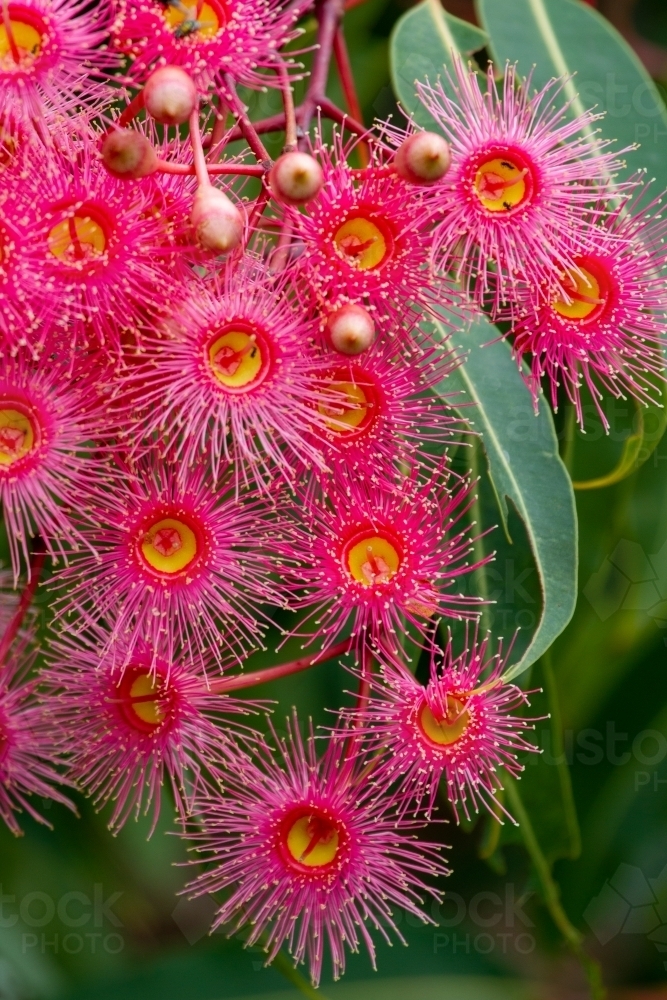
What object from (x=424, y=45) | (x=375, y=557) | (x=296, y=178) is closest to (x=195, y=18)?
(x=296, y=178)

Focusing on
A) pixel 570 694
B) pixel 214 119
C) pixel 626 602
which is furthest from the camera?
pixel 570 694

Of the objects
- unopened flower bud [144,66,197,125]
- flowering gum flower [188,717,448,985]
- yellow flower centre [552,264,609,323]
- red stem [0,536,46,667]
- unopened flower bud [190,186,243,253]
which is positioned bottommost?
flowering gum flower [188,717,448,985]

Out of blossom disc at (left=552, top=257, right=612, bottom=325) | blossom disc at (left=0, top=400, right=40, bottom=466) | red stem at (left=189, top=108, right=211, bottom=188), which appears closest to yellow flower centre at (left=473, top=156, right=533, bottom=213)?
blossom disc at (left=552, top=257, right=612, bottom=325)

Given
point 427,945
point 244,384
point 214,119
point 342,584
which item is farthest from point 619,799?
point 214,119

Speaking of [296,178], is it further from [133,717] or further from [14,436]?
[133,717]

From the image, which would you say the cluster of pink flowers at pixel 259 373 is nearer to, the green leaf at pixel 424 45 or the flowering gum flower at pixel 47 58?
the flowering gum flower at pixel 47 58

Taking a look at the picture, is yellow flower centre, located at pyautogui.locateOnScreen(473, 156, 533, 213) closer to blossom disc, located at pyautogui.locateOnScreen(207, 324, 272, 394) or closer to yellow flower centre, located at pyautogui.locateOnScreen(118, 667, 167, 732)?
blossom disc, located at pyautogui.locateOnScreen(207, 324, 272, 394)

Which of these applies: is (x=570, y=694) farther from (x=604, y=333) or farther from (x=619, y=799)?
(x=604, y=333)
